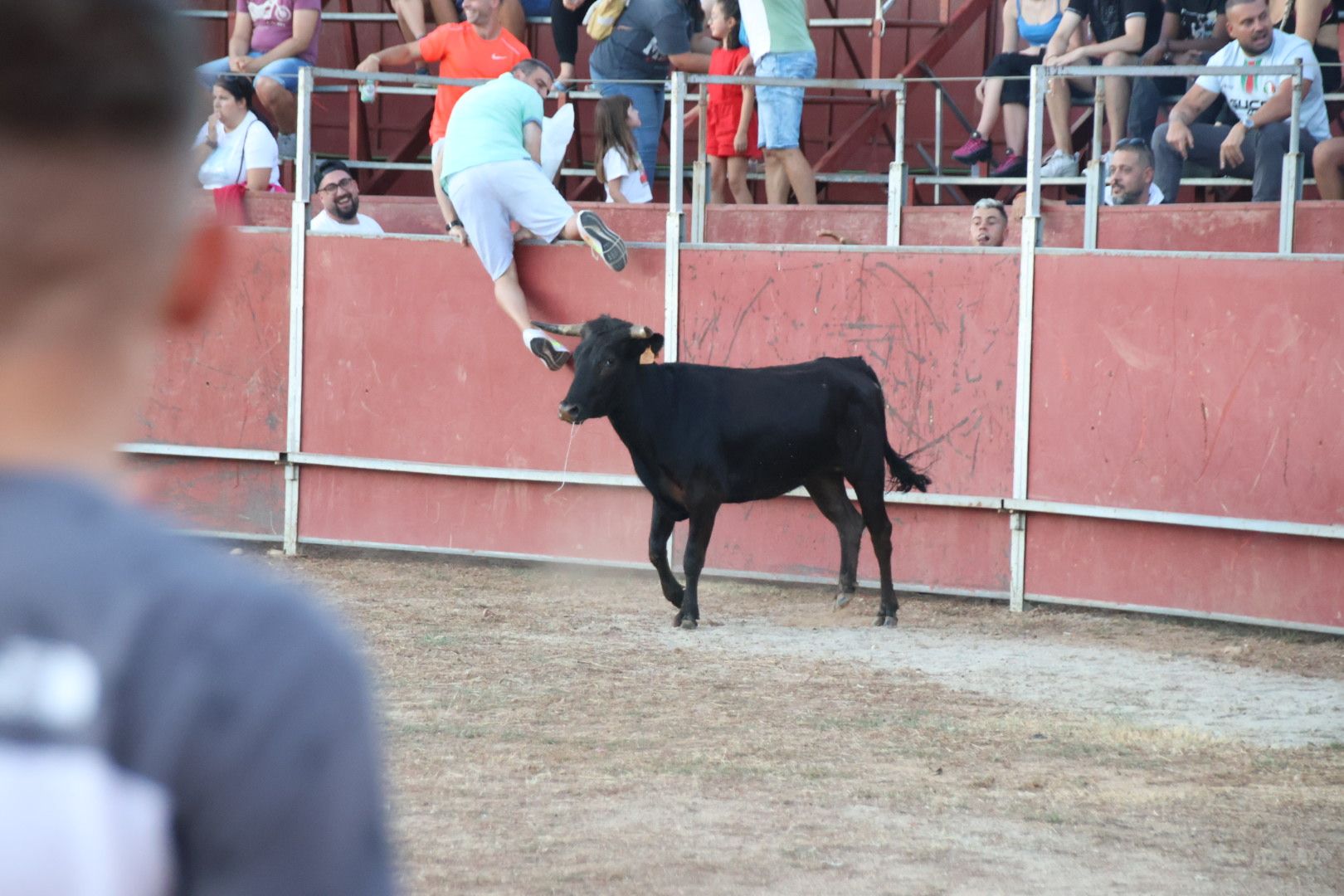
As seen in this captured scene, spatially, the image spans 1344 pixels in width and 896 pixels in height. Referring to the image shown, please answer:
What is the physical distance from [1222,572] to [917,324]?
211cm

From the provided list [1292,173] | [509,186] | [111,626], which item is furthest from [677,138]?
[111,626]

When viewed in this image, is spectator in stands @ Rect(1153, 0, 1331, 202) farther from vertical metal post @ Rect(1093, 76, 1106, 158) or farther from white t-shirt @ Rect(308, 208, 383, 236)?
white t-shirt @ Rect(308, 208, 383, 236)

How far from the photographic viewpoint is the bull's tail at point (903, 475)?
30.9 ft

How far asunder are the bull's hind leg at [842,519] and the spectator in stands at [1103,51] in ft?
9.03

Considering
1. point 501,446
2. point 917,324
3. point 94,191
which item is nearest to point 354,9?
point 501,446

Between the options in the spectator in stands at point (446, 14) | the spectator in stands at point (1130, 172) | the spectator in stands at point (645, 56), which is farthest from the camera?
the spectator in stands at point (446, 14)

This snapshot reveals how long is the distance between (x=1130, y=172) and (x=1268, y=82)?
873 mm

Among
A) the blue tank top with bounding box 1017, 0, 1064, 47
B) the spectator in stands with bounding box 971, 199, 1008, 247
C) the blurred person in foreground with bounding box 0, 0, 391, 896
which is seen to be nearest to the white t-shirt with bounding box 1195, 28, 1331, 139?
the spectator in stands with bounding box 971, 199, 1008, 247

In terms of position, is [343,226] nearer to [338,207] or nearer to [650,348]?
[338,207]

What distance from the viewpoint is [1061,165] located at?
36.0 feet

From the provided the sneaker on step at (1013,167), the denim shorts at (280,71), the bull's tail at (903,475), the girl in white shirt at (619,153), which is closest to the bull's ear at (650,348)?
the bull's tail at (903,475)

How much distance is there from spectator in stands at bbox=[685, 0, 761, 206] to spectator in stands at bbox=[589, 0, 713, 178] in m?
0.21

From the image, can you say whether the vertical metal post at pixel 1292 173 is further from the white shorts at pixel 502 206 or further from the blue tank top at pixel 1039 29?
the white shorts at pixel 502 206

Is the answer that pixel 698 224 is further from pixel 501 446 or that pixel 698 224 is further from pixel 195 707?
pixel 195 707
